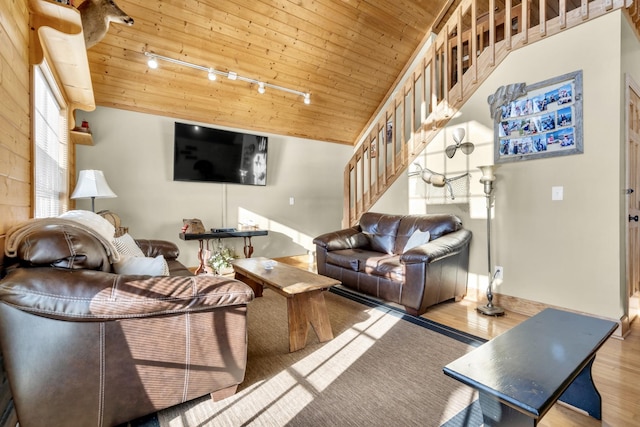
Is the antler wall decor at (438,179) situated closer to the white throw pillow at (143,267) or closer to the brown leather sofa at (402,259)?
the brown leather sofa at (402,259)

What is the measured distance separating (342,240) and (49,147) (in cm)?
301

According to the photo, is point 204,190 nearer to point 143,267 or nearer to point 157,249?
point 157,249

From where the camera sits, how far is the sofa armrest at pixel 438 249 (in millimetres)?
2689

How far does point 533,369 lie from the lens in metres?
1.09

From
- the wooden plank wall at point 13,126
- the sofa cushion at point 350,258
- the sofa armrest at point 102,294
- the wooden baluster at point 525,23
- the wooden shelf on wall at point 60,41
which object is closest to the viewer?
the sofa armrest at point 102,294

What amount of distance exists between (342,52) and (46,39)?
3576 mm

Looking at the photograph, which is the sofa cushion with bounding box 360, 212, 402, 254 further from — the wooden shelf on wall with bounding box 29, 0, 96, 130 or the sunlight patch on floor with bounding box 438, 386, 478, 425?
the wooden shelf on wall with bounding box 29, 0, 96, 130

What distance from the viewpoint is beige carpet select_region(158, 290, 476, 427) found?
1.47 meters

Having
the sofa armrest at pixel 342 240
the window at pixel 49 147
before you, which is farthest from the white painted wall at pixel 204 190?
the sofa armrest at pixel 342 240

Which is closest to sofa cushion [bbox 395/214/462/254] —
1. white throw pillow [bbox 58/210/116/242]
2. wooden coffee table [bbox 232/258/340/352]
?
wooden coffee table [bbox 232/258/340/352]

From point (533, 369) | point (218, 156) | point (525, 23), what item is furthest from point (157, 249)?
point (525, 23)

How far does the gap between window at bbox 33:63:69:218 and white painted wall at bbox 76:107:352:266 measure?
2.79 feet

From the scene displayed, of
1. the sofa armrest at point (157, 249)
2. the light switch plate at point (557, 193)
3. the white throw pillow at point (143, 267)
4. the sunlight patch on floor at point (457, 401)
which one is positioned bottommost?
the sunlight patch on floor at point (457, 401)

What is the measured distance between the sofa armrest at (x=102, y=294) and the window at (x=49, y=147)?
117 cm
